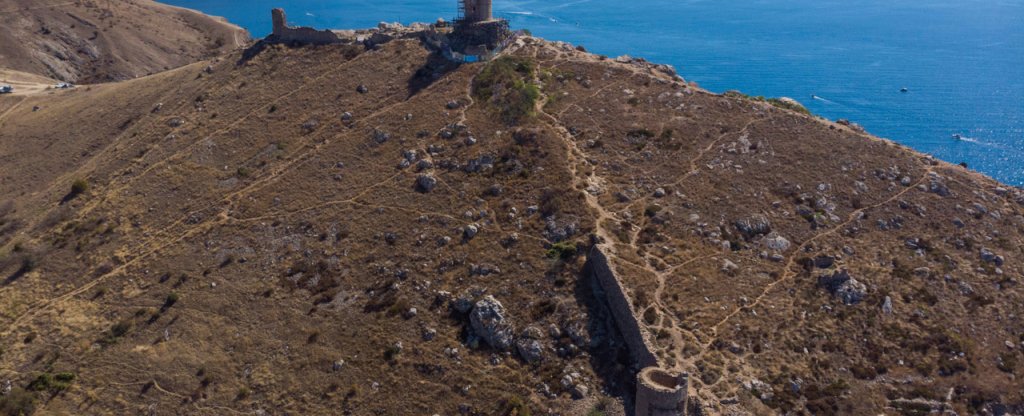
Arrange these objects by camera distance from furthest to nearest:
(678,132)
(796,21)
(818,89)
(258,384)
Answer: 1. (796,21)
2. (818,89)
3. (678,132)
4. (258,384)

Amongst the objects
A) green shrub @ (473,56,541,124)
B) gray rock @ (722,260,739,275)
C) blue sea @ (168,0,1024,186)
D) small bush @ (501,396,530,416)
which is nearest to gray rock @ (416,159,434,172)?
green shrub @ (473,56,541,124)

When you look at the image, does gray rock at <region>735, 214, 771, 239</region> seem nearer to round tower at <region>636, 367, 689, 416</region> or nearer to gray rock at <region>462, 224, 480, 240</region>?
round tower at <region>636, 367, 689, 416</region>

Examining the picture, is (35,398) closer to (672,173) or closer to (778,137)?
(672,173)

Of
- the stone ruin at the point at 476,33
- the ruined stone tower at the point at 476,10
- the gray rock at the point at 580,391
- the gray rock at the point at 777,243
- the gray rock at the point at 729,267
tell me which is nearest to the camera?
the gray rock at the point at 580,391

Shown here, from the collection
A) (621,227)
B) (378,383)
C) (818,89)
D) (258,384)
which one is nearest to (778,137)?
(621,227)

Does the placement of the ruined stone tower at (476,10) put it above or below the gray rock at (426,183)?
above

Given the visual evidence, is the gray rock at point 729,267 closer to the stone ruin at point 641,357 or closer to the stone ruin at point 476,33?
the stone ruin at point 641,357

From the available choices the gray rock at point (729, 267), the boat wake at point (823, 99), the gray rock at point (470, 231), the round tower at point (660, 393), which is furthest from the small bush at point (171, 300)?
the boat wake at point (823, 99)
